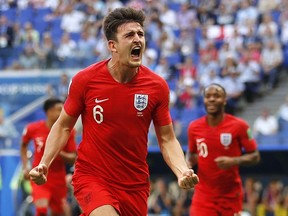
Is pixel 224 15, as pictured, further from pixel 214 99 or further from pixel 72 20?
pixel 214 99

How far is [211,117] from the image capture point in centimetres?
1226

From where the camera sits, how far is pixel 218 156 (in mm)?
11992

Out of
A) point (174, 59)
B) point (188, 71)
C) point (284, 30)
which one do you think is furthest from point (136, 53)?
point (174, 59)

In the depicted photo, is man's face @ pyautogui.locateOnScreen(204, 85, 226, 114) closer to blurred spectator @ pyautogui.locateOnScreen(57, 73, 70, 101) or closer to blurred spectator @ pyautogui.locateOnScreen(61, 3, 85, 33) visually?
blurred spectator @ pyautogui.locateOnScreen(57, 73, 70, 101)

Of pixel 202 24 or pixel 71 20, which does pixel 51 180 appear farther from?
pixel 71 20

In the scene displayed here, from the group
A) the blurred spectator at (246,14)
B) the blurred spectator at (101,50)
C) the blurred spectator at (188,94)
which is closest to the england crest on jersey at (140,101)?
the blurred spectator at (188,94)

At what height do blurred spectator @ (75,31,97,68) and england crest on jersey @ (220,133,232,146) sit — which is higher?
blurred spectator @ (75,31,97,68)

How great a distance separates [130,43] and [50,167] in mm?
6461

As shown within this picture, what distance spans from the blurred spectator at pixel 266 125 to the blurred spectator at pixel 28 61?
23.1ft

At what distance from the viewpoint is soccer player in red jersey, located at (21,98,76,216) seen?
559 inches

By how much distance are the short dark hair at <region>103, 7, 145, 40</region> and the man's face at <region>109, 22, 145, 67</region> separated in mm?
49

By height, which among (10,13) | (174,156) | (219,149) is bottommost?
(219,149)

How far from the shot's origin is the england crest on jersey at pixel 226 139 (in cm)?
1205

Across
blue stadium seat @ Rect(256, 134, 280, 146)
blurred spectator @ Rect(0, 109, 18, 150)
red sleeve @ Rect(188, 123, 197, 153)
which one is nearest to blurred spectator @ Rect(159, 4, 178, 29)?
blurred spectator @ Rect(0, 109, 18, 150)
